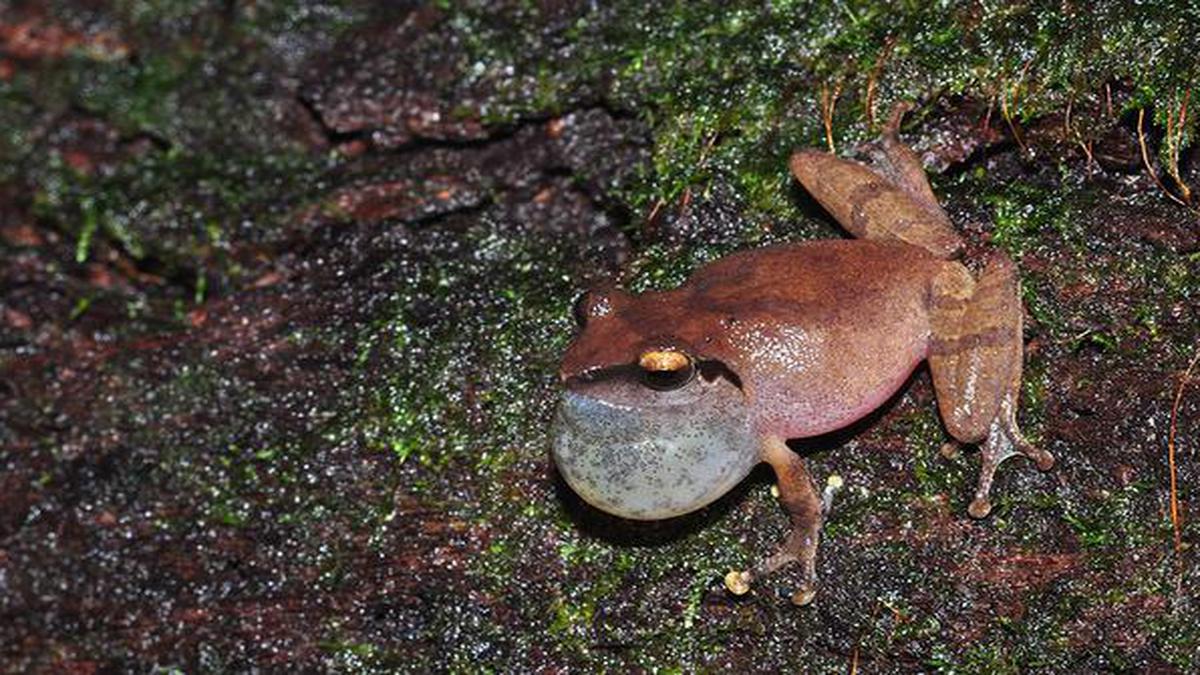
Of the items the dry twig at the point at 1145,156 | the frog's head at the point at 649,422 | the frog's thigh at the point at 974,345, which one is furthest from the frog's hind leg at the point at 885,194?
the frog's head at the point at 649,422

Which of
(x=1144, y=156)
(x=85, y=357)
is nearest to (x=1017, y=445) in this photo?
(x=1144, y=156)

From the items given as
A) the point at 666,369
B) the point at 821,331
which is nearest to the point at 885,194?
the point at 821,331

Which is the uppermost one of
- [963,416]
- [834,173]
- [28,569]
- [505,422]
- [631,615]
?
[834,173]

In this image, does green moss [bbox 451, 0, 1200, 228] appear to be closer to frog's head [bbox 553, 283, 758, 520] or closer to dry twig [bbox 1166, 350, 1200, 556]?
dry twig [bbox 1166, 350, 1200, 556]

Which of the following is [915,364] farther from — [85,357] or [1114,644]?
[85,357]

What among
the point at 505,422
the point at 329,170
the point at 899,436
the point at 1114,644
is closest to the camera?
the point at 1114,644

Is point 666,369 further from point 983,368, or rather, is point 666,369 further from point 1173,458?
point 1173,458
